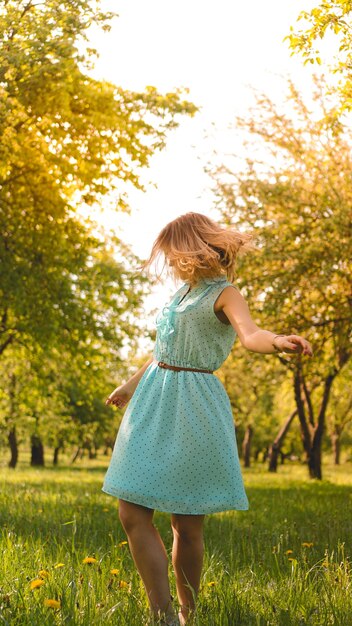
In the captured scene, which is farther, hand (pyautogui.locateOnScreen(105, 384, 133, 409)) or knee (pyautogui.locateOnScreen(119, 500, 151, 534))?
hand (pyautogui.locateOnScreen(105, 384, 133, 409))

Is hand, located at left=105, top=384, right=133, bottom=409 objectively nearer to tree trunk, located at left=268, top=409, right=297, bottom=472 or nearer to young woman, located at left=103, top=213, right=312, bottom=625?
young woman, located at left=103, top=213, right=312, bottom=625

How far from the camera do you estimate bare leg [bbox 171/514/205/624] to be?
143 inches

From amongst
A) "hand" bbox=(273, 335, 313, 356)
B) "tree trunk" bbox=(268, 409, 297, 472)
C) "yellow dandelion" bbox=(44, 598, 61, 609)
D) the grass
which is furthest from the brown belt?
"tree trunk" bbox=(268, 409, 297, 472)

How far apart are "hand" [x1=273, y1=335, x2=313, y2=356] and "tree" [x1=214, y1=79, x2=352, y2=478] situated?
29.1ft

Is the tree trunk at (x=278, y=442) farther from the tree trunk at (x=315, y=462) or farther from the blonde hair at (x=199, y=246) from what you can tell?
the blonde hair at (x=199, y=246)

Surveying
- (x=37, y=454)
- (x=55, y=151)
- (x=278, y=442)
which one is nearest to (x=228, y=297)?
(x=55, y=151)

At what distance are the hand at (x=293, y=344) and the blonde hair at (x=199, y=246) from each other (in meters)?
0.73

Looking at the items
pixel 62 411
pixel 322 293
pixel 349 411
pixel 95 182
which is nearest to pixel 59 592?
pixel 95 182

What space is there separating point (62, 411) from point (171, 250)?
111 ft

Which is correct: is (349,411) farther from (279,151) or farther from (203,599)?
(203,599)

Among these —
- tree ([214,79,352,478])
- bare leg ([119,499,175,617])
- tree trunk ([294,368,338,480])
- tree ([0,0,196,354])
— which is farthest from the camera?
tree trunk ([294,368,338,480])

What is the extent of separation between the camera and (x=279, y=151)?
15031 millimetres

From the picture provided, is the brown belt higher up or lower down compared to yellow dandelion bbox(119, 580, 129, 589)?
higher up

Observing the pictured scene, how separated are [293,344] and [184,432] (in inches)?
31.0
